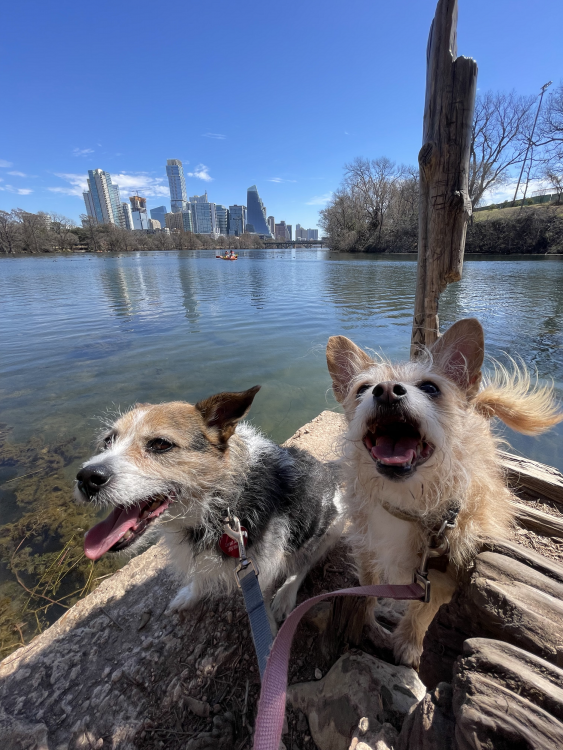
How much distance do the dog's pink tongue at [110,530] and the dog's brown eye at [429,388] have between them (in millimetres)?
1874

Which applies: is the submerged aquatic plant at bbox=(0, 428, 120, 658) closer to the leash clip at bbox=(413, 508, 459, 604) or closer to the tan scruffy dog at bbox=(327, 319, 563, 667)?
the tan scruffy dog at bbox=(327, 319, 563, 667)

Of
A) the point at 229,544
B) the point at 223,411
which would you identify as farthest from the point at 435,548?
the point at 223,411

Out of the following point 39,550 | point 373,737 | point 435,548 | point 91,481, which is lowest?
point 39,550

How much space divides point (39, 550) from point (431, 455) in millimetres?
4752

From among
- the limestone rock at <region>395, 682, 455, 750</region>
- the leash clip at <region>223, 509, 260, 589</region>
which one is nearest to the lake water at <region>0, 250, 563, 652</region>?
the leash clip at <region>223, 509, 260, 589</region>

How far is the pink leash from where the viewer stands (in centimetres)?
116

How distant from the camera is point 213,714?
1.84 m

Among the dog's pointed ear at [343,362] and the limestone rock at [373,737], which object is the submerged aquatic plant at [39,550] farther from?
the dog's pointed ear at [343,362]

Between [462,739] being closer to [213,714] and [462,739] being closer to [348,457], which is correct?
[348,457]

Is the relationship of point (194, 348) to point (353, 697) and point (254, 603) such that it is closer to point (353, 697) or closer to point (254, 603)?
point (254, 603)

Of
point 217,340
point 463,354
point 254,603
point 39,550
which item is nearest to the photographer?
point 254,603

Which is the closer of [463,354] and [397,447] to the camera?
[397,447]

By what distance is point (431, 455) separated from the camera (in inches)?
62.2

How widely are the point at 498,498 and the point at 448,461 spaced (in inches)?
21.6
